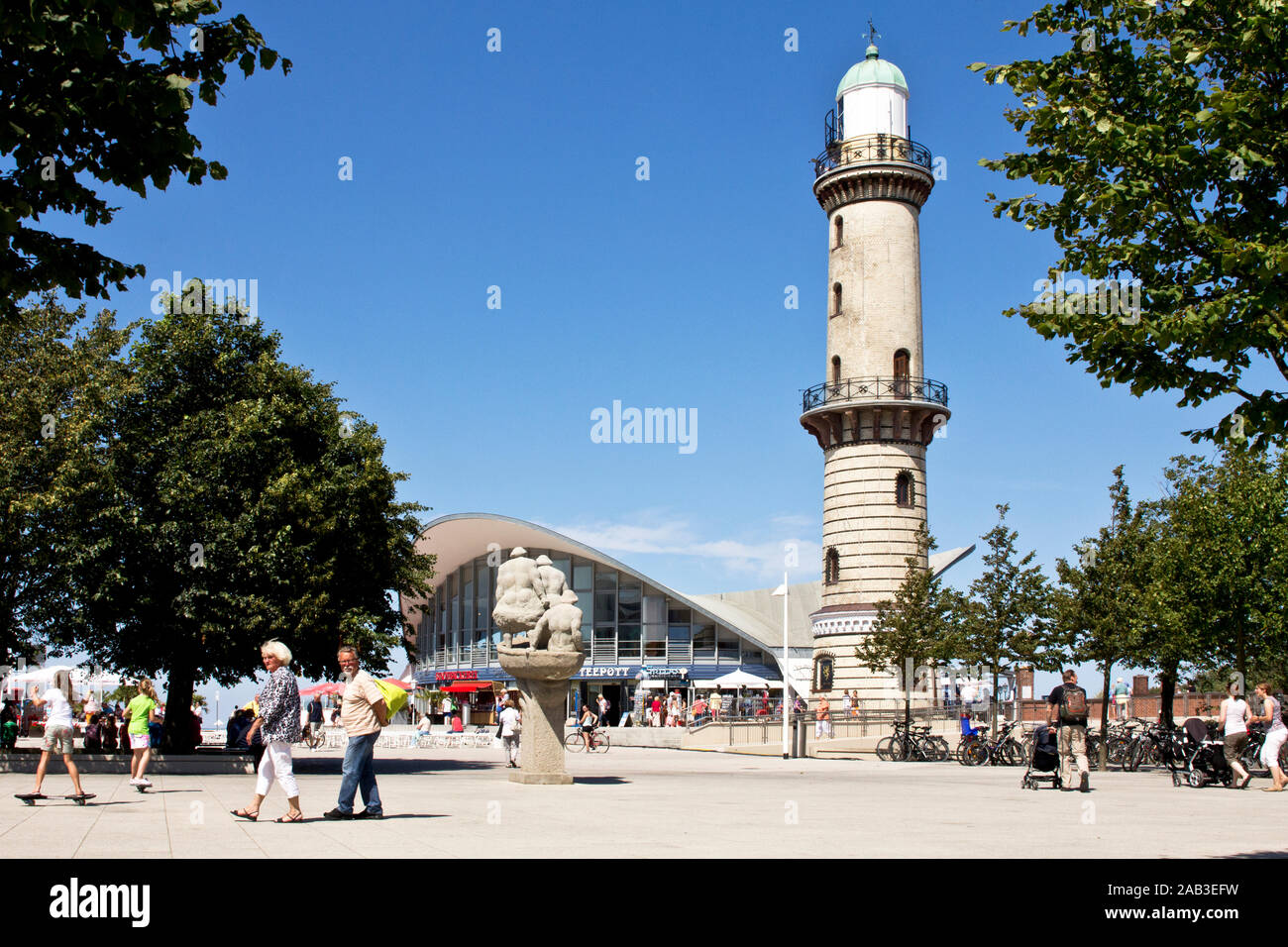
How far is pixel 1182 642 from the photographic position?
27078mm

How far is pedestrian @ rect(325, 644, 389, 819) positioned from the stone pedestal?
4.57 m

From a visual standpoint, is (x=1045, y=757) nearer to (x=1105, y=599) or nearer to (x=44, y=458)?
(x=1105, y=599)

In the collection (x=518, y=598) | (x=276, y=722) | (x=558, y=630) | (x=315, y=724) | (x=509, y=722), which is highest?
(x=518, y=598)

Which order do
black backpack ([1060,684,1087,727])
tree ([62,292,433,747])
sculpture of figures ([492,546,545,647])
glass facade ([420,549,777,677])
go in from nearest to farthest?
Result: 1. sculpture of figures ([492,546,545,647])
2. black backpack ([1060,684,1087,727])
3. tree ([62,292,433,747])
4. glass facade ([420,549,777,677])

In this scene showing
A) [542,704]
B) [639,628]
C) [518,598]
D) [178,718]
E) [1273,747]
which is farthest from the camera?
[639,628]

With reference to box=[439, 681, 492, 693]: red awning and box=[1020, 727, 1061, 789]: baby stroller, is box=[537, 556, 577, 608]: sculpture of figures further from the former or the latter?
box=[439, 681, 492, 693]: red awning

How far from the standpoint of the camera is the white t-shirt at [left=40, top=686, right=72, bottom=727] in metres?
14.9

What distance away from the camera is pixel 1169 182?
9711 mm

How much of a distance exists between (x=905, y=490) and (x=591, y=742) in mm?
16127

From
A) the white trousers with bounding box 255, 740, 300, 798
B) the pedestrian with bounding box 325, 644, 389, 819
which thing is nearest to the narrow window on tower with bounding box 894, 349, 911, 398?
the pedestrian with bounding box 325, 644, 389, 819

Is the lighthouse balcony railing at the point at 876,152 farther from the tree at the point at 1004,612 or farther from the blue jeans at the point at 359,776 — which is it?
the blue jeans at the point at 359,776

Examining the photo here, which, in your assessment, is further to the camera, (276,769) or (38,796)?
(38,796)

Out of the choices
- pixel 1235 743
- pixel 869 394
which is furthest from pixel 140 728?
pixel 869 394
